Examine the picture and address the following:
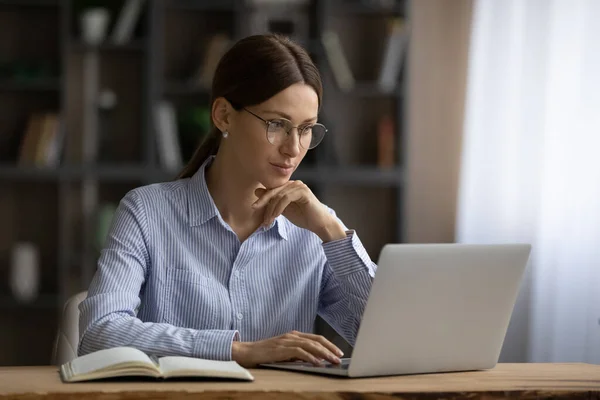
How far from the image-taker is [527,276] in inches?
155

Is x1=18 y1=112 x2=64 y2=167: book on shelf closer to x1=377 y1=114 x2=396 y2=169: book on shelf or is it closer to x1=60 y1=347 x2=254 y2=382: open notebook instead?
x1=377 y1=114 x2=396 y2=169: book on shelf

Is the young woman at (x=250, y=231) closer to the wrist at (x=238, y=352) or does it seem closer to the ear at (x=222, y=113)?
the ear at (x=222, y=113)

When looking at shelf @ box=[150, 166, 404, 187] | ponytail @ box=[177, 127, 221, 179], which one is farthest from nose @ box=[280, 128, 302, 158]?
shelf @ box=[150, 166, 404, 187]

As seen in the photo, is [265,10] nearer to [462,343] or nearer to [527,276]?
[527,276]

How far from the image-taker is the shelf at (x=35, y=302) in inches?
170

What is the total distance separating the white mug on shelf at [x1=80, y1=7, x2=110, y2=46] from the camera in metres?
4.37

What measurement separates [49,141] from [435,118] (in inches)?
72.4

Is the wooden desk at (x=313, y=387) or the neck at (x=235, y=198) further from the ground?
the neck at (x=235, y=198)

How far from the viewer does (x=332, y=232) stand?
1.92m

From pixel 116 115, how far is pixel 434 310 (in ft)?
10.8

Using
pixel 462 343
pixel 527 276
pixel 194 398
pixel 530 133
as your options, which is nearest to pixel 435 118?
pixel 530 133

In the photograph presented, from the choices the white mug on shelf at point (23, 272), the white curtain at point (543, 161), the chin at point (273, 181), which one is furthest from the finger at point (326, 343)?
the white mug on shelf at point (23, 272)

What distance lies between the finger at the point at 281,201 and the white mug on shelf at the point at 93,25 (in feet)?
8.76

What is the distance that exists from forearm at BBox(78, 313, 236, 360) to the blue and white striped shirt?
0.13m
